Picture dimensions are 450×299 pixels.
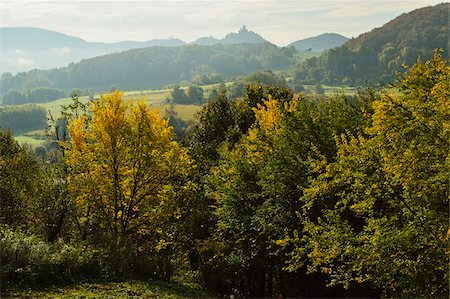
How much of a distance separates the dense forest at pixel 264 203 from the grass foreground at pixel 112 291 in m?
0.68

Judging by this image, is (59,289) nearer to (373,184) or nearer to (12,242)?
(12,242)

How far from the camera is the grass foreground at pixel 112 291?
14668 millimetres

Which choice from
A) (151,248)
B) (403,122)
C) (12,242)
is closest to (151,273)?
(151,248)

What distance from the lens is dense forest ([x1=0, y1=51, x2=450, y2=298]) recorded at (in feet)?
49.5

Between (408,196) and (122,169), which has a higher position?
(122,169)

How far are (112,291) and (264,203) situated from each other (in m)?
8.92

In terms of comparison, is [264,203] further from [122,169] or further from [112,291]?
[112,291]

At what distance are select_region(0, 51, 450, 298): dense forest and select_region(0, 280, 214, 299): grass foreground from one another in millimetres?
685

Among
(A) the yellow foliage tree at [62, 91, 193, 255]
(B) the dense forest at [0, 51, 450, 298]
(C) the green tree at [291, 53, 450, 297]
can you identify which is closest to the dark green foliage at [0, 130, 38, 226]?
(B) the dense forest at [0, 51, 450, 298]

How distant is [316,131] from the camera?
23531 millimetres

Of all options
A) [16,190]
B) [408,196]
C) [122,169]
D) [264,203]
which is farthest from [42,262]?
[408,196]

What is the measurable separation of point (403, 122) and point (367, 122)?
6985 mm

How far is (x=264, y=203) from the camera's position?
22.0m

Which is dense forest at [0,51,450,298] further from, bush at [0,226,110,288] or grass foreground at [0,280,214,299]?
grass foreground at [0,280,214,299]
